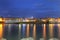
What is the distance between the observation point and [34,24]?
2277 inches

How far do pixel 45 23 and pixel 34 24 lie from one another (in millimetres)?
4317

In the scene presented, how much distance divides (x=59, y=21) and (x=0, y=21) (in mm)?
19184

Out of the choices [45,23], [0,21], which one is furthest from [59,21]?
[0,21]

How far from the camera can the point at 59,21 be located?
58156 millimetres

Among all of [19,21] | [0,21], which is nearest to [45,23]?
[19,21]

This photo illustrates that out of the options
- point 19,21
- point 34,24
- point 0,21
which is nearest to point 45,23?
point 34,24

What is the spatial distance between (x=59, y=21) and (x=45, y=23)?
4.84m

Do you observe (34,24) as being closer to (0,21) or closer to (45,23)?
(45,23)

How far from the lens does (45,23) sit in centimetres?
5991

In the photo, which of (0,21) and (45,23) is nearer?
(0,21)

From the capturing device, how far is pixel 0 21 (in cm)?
5609

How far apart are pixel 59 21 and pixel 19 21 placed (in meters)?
13.2

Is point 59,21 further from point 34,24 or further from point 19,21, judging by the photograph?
point 19,21

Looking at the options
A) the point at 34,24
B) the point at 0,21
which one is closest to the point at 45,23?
the point at 34,24
